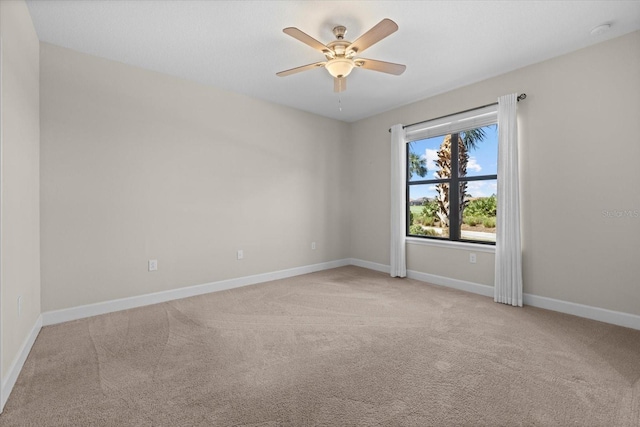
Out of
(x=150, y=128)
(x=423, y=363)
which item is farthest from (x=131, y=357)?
(x=150, y=128)

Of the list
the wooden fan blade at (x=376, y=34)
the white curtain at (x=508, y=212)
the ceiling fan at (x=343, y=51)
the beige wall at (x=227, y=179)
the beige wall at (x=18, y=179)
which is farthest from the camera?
the white curtain at (x=508, y=212)

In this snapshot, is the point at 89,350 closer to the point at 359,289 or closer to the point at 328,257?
the point at 359,289

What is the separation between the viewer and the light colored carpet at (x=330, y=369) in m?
1.65

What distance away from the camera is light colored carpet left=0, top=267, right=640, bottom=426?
5.40ft

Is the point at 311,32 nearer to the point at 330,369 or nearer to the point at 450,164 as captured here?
the point at 450,164

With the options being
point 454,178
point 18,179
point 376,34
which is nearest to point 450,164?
point 454,178

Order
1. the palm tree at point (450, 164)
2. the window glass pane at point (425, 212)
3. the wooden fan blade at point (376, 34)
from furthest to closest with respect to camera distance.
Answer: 1. the window glass pane at point (425, 212)
2. the palm tree at point (450, 164)
3. the wooden fan blade at point (376, 34)

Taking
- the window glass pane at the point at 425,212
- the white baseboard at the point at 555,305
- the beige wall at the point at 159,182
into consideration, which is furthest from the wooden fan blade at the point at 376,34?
the white baseboard at the point at 555,305

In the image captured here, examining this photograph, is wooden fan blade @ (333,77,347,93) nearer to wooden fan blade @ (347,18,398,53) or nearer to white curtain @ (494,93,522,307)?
wooden fan blade @ (347,18,398,53)

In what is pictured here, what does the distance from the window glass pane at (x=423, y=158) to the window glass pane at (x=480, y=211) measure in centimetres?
60

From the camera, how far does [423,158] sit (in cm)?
474

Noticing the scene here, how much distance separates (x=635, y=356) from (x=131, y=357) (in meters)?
3.77

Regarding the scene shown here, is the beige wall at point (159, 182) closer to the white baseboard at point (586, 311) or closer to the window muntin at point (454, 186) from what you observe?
the window muntin at point (454, 186)

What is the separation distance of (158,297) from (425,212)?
3866mm
